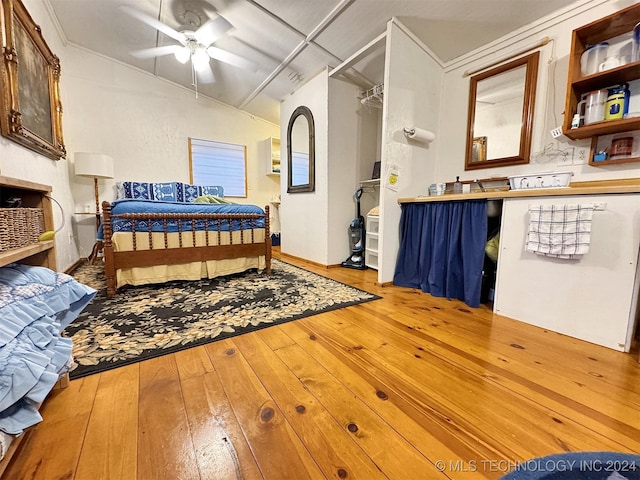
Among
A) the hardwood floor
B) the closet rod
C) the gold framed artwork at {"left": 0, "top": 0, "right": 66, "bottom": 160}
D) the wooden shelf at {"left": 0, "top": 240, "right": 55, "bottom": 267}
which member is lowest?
the hardwood floor

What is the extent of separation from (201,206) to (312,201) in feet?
4.62

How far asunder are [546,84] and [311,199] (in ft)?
8.07

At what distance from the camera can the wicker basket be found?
90cm

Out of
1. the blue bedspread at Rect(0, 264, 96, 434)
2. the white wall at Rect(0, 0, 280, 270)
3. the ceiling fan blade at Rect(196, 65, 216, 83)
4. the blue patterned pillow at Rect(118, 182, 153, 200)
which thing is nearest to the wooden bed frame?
the white wall at Rect(0, 0, 280, 270)

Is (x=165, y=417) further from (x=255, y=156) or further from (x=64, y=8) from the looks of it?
(x=255, y=156)

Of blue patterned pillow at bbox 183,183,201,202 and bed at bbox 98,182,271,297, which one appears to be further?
blue patterned pillow at bbox 183,183,201,202

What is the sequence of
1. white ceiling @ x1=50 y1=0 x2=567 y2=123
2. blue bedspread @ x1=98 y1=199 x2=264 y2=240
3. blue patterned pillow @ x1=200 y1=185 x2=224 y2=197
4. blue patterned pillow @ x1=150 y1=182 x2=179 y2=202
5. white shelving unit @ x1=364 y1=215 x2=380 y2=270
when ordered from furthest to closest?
blue patterned pillow @ x1=200 y1=185 x2=224 y2=197 → blue patterned pillow @ x1=150 y1=182 x2=179 y2=202 → white shelving unit @ x1=364 y1=215 x2=380 y2=270 → blue bedspread @ x1=98 y1=199 x2=264 y2=240 → white ceiling @ x1=50 y1=0 x2=567 y2=123

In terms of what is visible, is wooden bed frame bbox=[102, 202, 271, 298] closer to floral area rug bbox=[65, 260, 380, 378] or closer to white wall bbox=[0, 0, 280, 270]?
floral area rug bbox=[65, 260, 380, 378]

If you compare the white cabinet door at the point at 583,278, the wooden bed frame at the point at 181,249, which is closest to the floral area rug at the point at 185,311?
the wooden bed frame at the point at 181,249

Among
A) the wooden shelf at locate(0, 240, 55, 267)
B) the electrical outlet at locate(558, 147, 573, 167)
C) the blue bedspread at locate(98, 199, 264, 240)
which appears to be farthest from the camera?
the blue bedspread at locate(98, 199, 264, 240)

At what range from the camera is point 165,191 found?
12.5ft

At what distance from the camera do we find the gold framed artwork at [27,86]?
164 centimetres

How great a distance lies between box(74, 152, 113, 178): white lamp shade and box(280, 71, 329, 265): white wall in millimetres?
2289

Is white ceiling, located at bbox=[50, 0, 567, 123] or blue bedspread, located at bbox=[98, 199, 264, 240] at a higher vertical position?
white ceiling, located at bbox=[50, 0, 567, 123]
